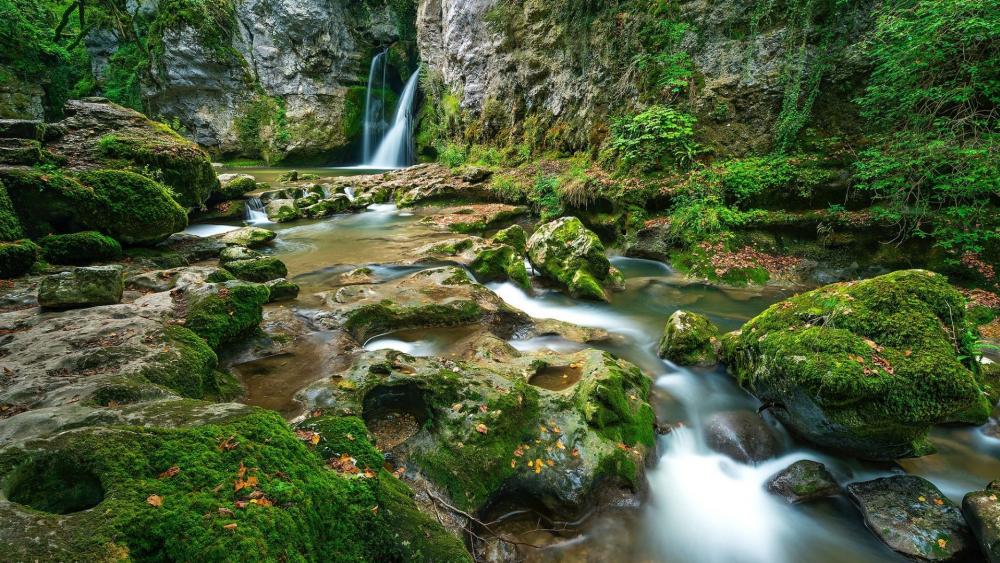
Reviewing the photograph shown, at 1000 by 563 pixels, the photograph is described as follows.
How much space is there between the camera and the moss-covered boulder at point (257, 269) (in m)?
6.84

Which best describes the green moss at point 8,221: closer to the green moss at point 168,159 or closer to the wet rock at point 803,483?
the green moss at point 168,159

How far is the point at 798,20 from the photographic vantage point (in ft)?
30.3

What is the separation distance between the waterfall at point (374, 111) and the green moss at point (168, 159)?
64.3ft

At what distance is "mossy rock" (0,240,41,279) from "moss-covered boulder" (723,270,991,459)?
9.59m

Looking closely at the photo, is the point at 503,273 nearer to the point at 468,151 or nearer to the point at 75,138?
the point at 75,138

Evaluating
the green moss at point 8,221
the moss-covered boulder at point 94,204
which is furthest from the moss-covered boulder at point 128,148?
the green moss at point 8,221

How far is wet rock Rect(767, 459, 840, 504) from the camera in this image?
12.2 feet

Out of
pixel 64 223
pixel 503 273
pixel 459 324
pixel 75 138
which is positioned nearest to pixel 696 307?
pixel 503 273

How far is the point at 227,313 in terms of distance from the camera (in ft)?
14.9

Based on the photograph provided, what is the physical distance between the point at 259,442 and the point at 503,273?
6.35 meters

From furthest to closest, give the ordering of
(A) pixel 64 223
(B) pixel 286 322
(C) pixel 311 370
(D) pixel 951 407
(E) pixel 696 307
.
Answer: (E) pixel 696 307 < (A) pixel 64 223 < (B) pixel 286 322 < (C) pixel 311 370 < (D) pixel 951 407

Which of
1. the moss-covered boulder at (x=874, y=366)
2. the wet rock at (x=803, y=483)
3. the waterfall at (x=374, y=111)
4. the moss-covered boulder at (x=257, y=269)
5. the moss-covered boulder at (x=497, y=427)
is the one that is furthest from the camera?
the waterfall at (x=374, y=111)

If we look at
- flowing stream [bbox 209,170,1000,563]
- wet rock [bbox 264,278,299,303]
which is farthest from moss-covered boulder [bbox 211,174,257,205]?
flowing stream [bbox 209,170,1000,563]

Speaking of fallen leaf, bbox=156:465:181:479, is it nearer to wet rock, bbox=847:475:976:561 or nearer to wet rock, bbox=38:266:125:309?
wet rock, bbox=38:266:125:309
